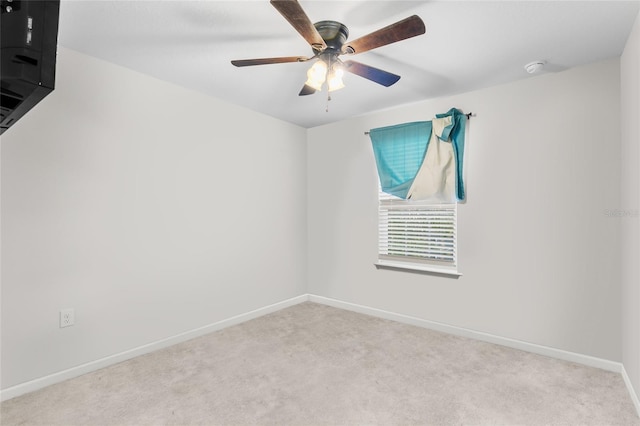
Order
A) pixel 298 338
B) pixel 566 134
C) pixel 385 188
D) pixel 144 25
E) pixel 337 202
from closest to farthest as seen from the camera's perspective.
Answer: pixel 144 25
pixel 566 134
pixel 298 338
pixel 385 188
pixel 337 202

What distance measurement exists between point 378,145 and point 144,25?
2.41 m

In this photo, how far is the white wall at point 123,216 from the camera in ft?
7.00

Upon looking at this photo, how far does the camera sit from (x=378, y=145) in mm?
3615

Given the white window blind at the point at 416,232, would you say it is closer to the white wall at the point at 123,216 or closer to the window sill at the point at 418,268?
the window sill at the point at 418,268

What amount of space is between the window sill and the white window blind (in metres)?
0.03

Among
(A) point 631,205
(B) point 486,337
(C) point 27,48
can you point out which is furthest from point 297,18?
(B) point 486,337

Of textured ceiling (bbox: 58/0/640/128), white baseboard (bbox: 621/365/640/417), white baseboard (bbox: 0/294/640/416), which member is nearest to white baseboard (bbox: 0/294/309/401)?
white baseboard (bbox: 0/294/640/416)

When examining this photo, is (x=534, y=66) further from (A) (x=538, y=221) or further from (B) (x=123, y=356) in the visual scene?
(B) (x=123, y=356)

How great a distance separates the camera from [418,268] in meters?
3.38

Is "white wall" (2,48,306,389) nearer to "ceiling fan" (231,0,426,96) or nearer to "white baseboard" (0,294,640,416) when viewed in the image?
"white baseboard" (0,294,640,416)

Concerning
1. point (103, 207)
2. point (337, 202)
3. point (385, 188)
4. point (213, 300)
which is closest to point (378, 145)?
point (385, 188)

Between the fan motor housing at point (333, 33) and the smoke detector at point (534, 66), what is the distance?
1.52 metres

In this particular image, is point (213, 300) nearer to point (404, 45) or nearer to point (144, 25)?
point (144, 25)

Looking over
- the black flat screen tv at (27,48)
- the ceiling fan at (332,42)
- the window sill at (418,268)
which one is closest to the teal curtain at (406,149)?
the window sill at (418,268)
